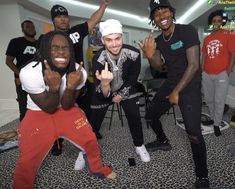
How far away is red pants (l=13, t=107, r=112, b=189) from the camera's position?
1807mm

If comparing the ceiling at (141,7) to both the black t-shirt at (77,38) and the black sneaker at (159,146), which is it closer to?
the black t-shirt at (77,38)

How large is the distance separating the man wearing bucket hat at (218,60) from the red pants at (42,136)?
2185 mm

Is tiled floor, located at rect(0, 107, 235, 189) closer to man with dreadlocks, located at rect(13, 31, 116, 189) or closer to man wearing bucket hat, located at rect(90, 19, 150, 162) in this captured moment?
man wearing bucket hat, located at rect(90, 19, 150, 162)

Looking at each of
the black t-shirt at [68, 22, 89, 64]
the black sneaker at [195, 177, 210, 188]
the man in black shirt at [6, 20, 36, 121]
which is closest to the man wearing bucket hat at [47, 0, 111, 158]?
the black t-shirt at [68, 22, 89, 64]

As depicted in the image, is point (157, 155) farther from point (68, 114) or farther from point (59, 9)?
point (59, 9)

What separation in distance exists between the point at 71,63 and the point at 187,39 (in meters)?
1.03

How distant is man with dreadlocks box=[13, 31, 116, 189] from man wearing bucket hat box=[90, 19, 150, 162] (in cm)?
43

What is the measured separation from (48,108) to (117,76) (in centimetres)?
91

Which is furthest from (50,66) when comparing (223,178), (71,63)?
(223,178)

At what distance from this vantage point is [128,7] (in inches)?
380

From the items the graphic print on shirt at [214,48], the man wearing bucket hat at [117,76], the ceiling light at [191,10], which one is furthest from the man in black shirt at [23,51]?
the ceiling light at [191,10]

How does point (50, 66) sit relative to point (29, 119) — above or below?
above

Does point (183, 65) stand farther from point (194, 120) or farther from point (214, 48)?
point (214, 48)

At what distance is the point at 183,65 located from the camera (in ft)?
7.24
